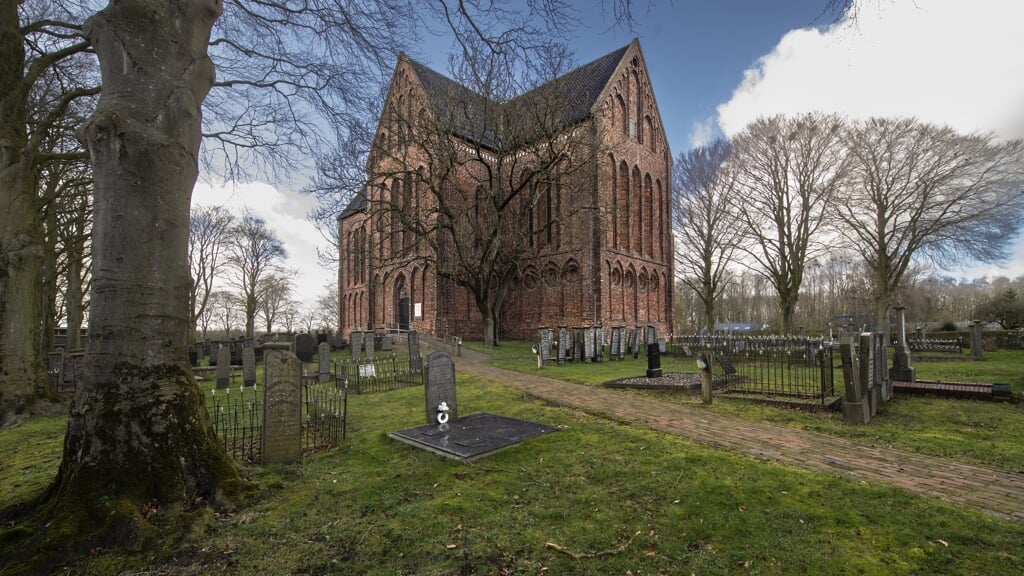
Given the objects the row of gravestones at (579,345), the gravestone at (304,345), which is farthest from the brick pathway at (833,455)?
the gravestone at (304,345)

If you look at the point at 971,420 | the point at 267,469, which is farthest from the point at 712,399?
the point at 267,469

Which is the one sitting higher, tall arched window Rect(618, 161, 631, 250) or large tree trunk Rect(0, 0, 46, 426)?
tall arched window Rect(618, 161, 631, 250)

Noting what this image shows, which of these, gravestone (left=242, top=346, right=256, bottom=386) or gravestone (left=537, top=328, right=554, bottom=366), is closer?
gravestone (left=242, top=346, right=256, bottom=386)

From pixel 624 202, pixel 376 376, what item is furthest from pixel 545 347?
pixel 624 202

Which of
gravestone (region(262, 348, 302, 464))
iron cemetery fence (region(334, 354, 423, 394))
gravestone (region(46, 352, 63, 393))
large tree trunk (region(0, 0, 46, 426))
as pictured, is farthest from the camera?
gravestone (region(46, 352, 63, 393))

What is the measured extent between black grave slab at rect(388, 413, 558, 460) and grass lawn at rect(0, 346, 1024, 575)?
0.51 feet

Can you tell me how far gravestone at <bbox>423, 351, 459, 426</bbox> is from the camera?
21.5 ft

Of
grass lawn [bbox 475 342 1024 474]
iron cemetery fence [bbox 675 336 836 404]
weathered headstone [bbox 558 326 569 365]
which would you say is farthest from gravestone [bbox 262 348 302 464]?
weathered headstone [bbox 558 326 569 365]

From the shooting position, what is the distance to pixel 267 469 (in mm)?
4941

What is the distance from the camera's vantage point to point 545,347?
664 inches

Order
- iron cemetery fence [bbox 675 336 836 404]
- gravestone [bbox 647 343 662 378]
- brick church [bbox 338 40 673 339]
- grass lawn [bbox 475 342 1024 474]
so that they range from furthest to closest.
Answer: brick church [bbox 338 40 673 339]
iron cemetery fence [bbox 675 336 836 404]
gravestone [bbox 647 343 662 378]
grass lawn [bbox 475 342 1024 474]

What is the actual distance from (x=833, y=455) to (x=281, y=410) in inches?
244

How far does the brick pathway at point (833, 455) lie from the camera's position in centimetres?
412

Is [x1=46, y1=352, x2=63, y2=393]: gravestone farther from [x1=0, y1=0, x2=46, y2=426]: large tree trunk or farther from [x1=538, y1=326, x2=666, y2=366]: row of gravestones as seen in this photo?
[x1=538, y1=326, x2=666, y2=366]: row of gravestones
